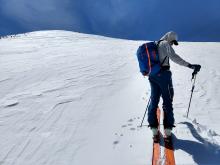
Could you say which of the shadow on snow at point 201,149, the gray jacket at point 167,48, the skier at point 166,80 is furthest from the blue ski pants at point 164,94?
the shadow on snow at point 201,149

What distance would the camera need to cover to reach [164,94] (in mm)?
6801

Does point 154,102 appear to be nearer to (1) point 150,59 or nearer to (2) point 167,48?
(1) point 150,59

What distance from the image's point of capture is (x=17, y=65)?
16.2m

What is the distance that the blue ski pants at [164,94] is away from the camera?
6.73 metres

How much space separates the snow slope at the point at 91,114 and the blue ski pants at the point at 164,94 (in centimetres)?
44

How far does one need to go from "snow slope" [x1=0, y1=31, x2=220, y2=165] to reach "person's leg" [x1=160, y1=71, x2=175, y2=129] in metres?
0.42

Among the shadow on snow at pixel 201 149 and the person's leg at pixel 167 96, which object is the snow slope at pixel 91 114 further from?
the person's leg at pixel 167 96

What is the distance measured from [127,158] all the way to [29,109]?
159 inches

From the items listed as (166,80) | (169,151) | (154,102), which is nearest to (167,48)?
(166,80)

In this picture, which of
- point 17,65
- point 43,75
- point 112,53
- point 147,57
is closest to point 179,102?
point 147,57

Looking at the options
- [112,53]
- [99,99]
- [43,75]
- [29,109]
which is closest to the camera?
[29,109]

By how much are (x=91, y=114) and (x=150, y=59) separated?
113 inches

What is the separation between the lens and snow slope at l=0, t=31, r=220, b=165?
259 inches

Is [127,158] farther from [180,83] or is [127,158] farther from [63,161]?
[180,83]
